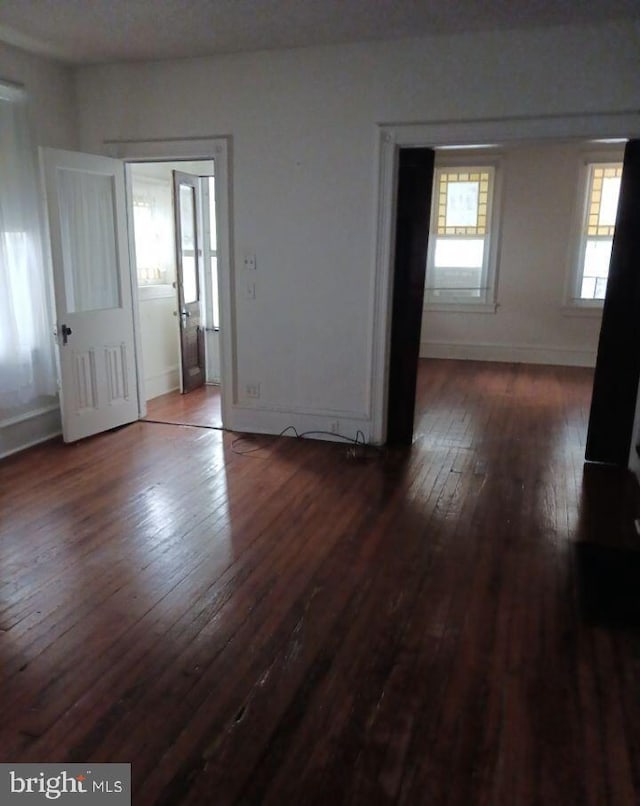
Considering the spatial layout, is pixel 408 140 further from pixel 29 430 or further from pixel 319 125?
pixel 29 430

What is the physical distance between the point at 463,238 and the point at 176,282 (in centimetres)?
404

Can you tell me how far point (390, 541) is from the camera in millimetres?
3135

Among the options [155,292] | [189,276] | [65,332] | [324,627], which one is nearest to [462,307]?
[189,276]

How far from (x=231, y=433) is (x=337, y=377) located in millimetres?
1002

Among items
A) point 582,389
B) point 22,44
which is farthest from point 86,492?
point 582,389

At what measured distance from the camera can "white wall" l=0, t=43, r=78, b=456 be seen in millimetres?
4184

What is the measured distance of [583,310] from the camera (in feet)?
24.9

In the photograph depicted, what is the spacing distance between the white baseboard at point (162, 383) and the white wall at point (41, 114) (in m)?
1.31

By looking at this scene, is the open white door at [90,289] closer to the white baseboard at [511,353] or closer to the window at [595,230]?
the white baseboard at [511,353]

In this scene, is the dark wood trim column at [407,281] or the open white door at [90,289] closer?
the dark wood trim column at [407,281]

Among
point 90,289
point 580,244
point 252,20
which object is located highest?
point 252,20

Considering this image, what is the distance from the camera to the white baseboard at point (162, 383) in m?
6.03

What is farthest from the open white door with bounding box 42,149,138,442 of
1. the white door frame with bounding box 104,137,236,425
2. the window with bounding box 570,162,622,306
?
the window with bounding box 570,162,622,306

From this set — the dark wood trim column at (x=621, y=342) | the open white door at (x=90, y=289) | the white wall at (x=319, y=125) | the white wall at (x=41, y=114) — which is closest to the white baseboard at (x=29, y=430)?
the white wall at (x=41, y=114)
